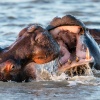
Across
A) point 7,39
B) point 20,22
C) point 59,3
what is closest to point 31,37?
point 7,39

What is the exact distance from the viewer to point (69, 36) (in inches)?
231

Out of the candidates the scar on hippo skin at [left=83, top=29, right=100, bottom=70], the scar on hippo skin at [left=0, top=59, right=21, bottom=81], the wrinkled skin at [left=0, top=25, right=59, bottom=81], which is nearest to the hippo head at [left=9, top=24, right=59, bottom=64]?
the wrinkled skin at [left=0, top=25, right=59, bottom=81]

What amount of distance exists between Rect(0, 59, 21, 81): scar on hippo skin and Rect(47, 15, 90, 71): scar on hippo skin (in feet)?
1.88

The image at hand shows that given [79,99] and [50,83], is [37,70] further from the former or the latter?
[79,99]

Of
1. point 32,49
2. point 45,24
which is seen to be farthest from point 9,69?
point 45,24

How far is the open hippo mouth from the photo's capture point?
5.54 metres

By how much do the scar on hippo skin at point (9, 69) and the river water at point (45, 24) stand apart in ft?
0.59

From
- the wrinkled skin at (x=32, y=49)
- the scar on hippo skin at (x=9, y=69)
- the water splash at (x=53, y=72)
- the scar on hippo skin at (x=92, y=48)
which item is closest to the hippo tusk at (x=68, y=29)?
the scar on hippo skin at (x=92, y=48)

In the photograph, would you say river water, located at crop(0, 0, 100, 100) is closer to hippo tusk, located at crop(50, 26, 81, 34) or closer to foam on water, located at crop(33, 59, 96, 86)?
foam on water, located at crop(33, 59, 96, 86)

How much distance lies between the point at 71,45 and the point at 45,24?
460cm

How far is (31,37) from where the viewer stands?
17.2ft

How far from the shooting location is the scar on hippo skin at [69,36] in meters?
5.61

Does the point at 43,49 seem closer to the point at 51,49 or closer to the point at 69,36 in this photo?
the point at 51,49

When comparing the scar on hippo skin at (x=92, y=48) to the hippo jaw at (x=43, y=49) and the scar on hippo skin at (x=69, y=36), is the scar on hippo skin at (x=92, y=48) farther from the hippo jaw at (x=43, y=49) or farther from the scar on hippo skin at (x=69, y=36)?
the hippo jaw at (x=43, y=49)
